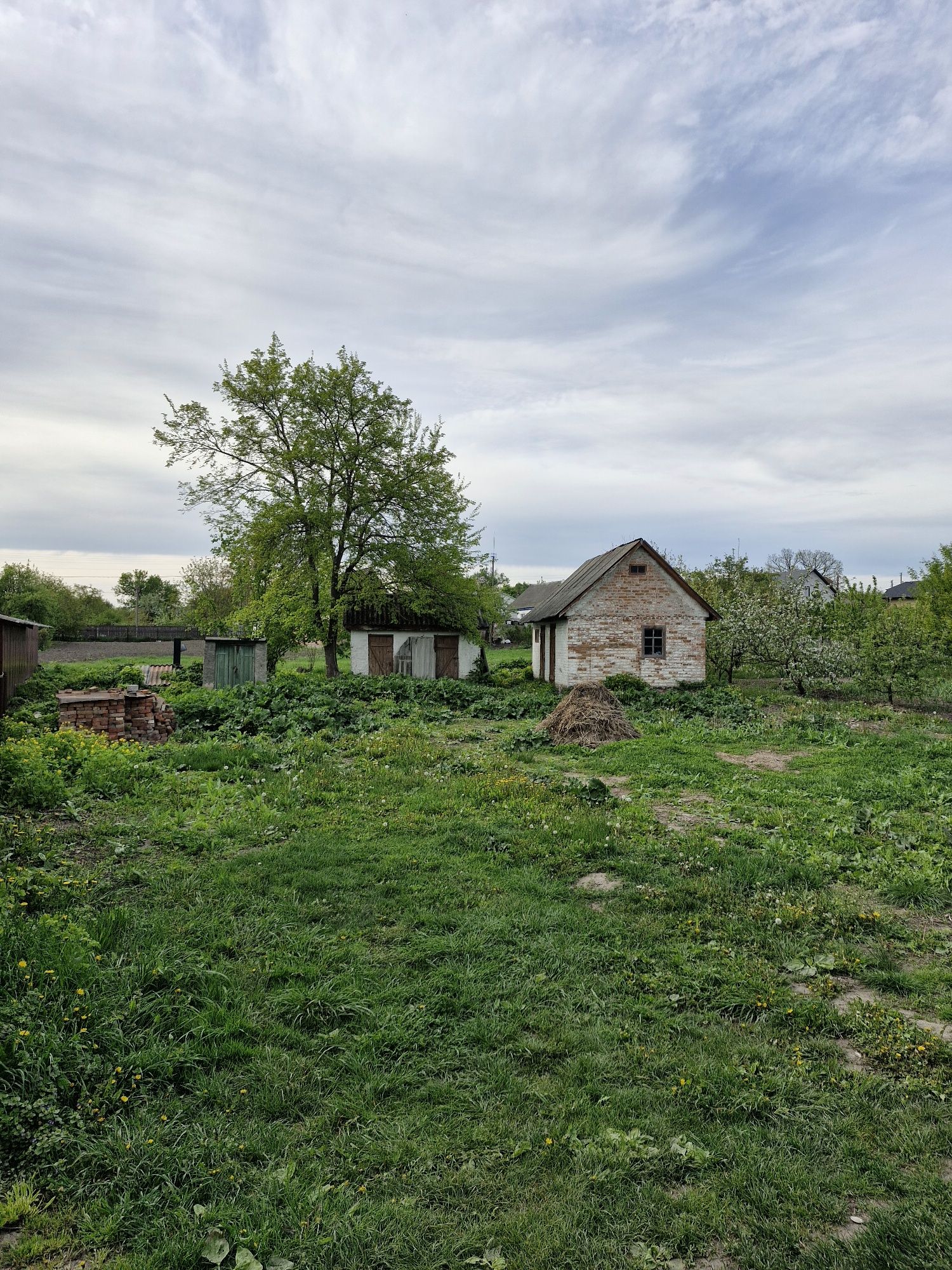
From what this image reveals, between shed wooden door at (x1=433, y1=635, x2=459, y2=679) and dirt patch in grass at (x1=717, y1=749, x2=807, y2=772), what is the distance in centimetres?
1580

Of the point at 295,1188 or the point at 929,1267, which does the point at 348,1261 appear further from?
the point at 929,1267

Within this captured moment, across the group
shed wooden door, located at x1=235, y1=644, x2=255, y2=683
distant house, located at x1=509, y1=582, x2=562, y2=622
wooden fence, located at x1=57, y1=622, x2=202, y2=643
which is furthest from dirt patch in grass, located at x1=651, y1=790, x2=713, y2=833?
distant house, located at x1=509, y1=582, x2=562, y2=622

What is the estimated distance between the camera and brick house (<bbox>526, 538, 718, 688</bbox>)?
22.7m

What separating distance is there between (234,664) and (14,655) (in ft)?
18.3

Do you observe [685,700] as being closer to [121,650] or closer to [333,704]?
[333,704]

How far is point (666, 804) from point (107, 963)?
6554 millimetres

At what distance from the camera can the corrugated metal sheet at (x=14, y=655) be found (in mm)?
14773

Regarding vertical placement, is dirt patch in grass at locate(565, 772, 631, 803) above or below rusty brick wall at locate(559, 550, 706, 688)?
below

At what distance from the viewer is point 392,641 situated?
1056 inches

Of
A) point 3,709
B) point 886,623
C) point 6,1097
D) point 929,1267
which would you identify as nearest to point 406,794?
point 6,1097

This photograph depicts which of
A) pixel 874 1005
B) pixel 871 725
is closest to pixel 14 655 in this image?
pixel 874 1005

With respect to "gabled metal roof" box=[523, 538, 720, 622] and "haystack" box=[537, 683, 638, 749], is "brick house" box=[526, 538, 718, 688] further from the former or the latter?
"haystack" box=[537, 683, 638, 749]

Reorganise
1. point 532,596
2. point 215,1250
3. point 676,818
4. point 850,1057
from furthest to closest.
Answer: point 532,596 → point 676,818 → point 850,1057 → point 215,1250

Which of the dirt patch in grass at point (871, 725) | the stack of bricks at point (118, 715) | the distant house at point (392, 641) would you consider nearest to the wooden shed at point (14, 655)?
the stack of bricks at point (118, 715)
